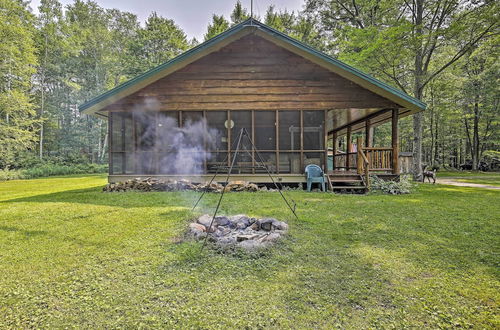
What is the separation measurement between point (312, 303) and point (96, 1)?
39.4 meters

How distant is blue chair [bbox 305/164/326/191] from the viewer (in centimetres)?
838

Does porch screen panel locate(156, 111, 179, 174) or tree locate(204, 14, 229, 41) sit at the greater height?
tree locate(204, 14, 229, 41)

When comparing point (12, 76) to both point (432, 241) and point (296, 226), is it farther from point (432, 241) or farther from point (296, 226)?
point (432, 241)

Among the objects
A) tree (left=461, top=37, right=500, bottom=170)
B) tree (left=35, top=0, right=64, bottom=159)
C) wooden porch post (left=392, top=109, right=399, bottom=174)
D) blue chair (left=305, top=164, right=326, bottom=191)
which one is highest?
tree (left=35, top=0, right=64, bottom=159)

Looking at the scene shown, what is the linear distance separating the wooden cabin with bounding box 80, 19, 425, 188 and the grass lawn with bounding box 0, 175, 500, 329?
4714mm

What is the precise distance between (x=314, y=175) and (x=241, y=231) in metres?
5.32

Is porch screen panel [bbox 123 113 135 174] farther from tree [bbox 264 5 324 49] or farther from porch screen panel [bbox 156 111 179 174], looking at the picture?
tree [bbox 264 5 324 49]

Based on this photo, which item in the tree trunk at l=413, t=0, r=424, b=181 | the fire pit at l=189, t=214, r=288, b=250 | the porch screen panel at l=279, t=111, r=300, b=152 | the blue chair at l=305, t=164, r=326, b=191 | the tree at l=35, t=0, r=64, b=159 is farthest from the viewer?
the tree at l=35, t=0, r=64, b=159

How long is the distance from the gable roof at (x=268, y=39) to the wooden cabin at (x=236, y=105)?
3 cm

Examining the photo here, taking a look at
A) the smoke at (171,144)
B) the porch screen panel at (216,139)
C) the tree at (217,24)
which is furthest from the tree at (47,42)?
the porch screen panel at (216,139)

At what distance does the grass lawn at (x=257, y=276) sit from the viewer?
6.11 ft

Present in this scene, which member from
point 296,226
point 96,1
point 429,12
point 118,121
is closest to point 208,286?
point 296,226

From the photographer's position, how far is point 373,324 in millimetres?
1777

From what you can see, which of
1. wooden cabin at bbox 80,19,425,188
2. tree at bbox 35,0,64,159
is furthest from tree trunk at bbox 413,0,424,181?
tree at bbox 35,0,64,159
